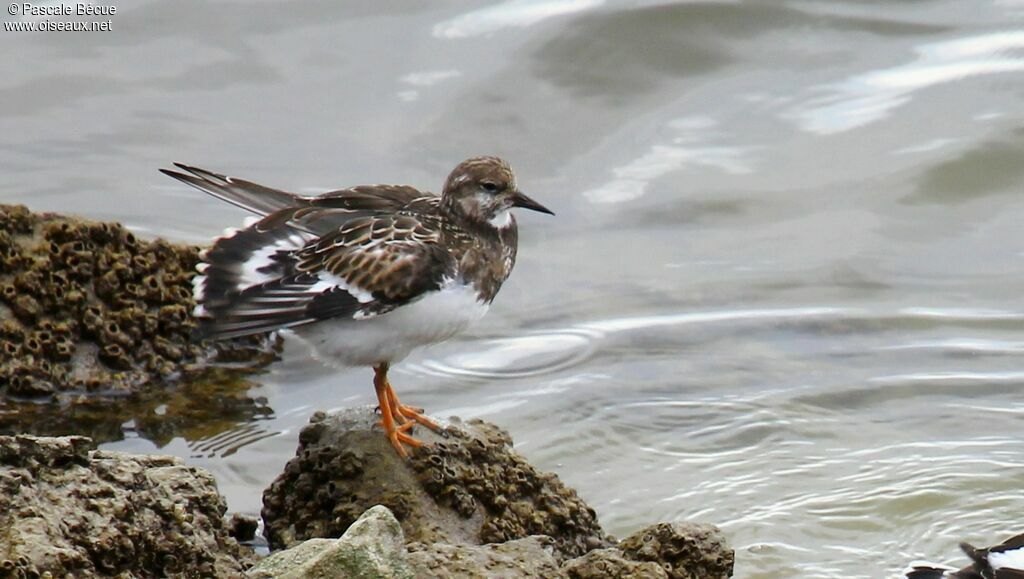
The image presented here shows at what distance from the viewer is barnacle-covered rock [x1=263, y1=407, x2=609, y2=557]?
15.4 feet

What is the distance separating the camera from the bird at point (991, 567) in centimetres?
466

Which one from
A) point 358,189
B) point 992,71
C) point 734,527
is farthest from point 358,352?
point 992,71

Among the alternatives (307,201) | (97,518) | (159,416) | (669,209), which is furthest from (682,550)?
(669,209)

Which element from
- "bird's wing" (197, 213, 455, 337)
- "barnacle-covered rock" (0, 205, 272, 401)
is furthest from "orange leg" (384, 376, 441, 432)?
"barnacle-covered rock" (0, 205, 272, 401)

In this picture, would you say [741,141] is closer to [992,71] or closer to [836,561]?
[992,71]

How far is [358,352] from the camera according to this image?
5.27 meters

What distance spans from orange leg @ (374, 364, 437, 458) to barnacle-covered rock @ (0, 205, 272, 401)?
1556 millimetres

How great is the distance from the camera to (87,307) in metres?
6.19

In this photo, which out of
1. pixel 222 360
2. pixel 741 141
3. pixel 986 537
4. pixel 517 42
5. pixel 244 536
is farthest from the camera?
pixel 517 42

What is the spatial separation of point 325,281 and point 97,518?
1.85 m

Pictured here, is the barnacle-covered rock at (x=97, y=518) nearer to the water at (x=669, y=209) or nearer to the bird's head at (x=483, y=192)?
the water at (x=669, y=209)

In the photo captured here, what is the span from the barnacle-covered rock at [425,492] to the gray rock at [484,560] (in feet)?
1.48

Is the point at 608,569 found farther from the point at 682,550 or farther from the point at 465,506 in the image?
the point at 465,506

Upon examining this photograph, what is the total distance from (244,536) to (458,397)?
2.25 meters
